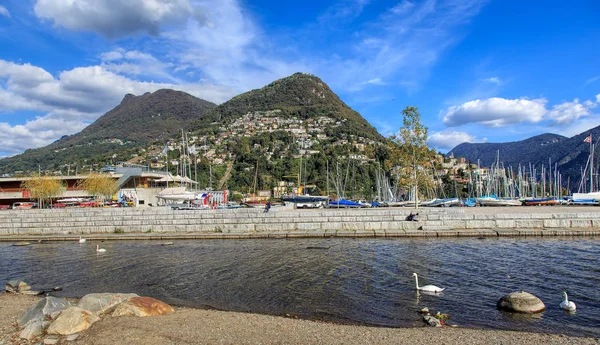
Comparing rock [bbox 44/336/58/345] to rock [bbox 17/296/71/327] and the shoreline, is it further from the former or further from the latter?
the shoreline

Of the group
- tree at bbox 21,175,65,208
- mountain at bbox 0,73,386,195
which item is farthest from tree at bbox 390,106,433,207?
tree at bbox 21,175,65,208

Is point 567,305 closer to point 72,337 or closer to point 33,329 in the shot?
point 72,337

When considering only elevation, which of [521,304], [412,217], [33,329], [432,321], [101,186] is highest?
[101,186]

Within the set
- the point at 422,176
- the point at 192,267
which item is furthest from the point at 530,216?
the point at 192,267

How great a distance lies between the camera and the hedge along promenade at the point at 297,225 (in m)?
24.4

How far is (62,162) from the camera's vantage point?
502 feet

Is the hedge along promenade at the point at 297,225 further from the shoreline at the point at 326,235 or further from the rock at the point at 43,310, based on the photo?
the rock at the point at 43,310

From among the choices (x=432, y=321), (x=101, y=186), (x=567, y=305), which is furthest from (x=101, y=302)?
(x=101, y=186)

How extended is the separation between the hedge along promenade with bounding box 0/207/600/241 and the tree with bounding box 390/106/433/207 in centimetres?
1033

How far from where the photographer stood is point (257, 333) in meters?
8.33

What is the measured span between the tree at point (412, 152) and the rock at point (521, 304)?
86.2ft

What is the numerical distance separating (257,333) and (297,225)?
18.5m

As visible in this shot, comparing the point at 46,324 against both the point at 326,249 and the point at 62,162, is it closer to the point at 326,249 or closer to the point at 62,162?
the point at 326,249

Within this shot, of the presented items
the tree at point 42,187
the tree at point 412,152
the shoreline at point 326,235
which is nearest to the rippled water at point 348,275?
the shoreline at point 326,235
